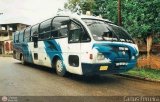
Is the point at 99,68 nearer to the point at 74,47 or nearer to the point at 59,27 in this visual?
the point at 74,47

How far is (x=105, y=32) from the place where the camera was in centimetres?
1016

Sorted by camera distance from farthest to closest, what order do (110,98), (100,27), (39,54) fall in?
(39,54)
(100,27)
(110,98)

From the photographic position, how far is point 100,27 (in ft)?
33.8

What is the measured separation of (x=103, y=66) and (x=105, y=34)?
136 cm

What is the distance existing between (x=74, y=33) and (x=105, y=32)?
4.26ft

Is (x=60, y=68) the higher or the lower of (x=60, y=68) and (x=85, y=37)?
the lower

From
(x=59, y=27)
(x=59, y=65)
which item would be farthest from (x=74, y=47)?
(x=59, y=27)

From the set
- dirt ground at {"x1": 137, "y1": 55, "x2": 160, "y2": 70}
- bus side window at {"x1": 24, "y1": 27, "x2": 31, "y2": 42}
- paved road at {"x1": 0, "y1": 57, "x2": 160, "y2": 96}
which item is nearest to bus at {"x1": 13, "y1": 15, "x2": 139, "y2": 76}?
paved road at {"x1": 0, "y1": 57, "x2": 160, "y2": 96}

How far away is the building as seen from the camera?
62869 millimetres

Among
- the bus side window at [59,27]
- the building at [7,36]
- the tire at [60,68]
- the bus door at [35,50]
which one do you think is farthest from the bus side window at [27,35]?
the building at [7,36]

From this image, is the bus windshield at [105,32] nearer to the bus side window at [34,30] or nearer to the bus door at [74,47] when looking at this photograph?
the bus door at [74,47]

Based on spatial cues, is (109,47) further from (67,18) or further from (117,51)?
(67,18)

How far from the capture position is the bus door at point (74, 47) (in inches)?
396

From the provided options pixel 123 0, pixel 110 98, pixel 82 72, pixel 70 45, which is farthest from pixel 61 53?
pixel 123 0
